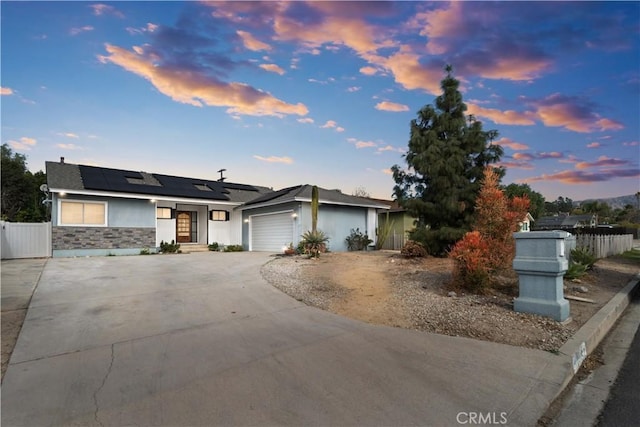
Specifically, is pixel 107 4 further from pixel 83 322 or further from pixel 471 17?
pixel 471 17

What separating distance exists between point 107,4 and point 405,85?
9.99 m

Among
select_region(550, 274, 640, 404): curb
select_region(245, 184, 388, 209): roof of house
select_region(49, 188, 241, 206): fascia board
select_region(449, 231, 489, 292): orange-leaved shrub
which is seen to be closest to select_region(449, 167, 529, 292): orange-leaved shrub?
select_region(449, 231, 489, 292): orange-leaved shrub

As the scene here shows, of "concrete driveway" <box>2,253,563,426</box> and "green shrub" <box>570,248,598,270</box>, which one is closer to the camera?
"concrete driveway" <box>2,253,563,426</box>

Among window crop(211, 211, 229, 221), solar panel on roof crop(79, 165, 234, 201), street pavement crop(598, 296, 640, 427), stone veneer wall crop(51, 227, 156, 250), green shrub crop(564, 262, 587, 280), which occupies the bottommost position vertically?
street pavement crop(598, 296, 640, 427)

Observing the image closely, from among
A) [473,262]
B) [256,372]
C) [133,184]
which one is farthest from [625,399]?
[133,184]

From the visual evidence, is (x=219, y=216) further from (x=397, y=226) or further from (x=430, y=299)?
(x=430, y=299)

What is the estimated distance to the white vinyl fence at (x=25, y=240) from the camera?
43.5ft

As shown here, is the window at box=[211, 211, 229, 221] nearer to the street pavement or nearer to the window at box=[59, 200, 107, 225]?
the window at box=[59, 200, 107, 225]

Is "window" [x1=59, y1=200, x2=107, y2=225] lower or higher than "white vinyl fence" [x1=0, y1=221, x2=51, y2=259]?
higher

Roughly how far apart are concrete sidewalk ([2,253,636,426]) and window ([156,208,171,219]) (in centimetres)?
1284

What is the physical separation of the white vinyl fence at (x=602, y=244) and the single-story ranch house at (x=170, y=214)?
9.61 meters

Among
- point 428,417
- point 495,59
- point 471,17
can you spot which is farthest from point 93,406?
point 495,59

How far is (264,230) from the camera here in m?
18.4

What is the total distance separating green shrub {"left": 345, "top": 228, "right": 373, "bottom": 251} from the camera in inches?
700
